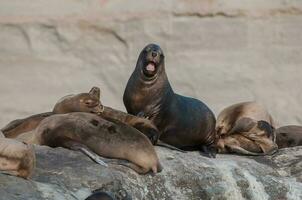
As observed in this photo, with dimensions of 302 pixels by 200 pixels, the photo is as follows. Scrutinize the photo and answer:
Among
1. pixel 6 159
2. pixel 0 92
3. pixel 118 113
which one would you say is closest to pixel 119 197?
pixel 6 159

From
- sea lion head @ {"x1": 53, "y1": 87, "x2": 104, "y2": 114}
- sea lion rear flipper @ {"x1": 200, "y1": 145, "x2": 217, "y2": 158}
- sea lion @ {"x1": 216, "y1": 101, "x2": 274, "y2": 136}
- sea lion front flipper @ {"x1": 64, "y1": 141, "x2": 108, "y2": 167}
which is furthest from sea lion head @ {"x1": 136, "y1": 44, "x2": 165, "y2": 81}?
sea lion front flipper @ {"x1": 64, "y1": 141, "x2": 108, "y2": 167}

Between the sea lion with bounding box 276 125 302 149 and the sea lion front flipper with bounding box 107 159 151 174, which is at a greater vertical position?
the sea lion front flipper with bounding box 107 159 151 174

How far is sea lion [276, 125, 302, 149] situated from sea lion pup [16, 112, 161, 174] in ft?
8.97

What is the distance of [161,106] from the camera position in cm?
1033

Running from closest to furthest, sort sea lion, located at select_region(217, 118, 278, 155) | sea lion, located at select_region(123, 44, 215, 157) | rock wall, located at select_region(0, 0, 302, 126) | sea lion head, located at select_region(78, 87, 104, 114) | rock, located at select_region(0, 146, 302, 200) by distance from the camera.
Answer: rock, located at select_region(0, 146, 302, 200), sea lion head, located at select_region(78, 87, 104, 114), sea lion, located at select_region(123, 44, 215, 157), sea lion, located at select_region(217, 118, 278, 155), rock wall, located at select_region(0, 0, 302, 126)

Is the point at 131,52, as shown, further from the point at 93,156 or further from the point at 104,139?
the point at 93,156

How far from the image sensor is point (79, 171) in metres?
8.33

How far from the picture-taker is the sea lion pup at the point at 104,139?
8867 millimetres

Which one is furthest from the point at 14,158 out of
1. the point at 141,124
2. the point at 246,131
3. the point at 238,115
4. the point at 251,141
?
the point at 238,115

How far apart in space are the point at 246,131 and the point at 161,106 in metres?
1.10

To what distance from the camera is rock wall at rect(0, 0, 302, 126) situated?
13594 millimetres

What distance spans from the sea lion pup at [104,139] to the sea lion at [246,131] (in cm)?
172

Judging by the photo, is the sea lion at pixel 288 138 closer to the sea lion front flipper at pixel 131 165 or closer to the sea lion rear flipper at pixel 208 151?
the sea lion rear flipper at pixel 208 151

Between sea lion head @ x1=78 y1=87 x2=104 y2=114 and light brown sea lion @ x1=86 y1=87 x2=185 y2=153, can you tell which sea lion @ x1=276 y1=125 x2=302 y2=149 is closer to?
light brown sea lion @ x1=86 y1=87 x2=185 y2=153
